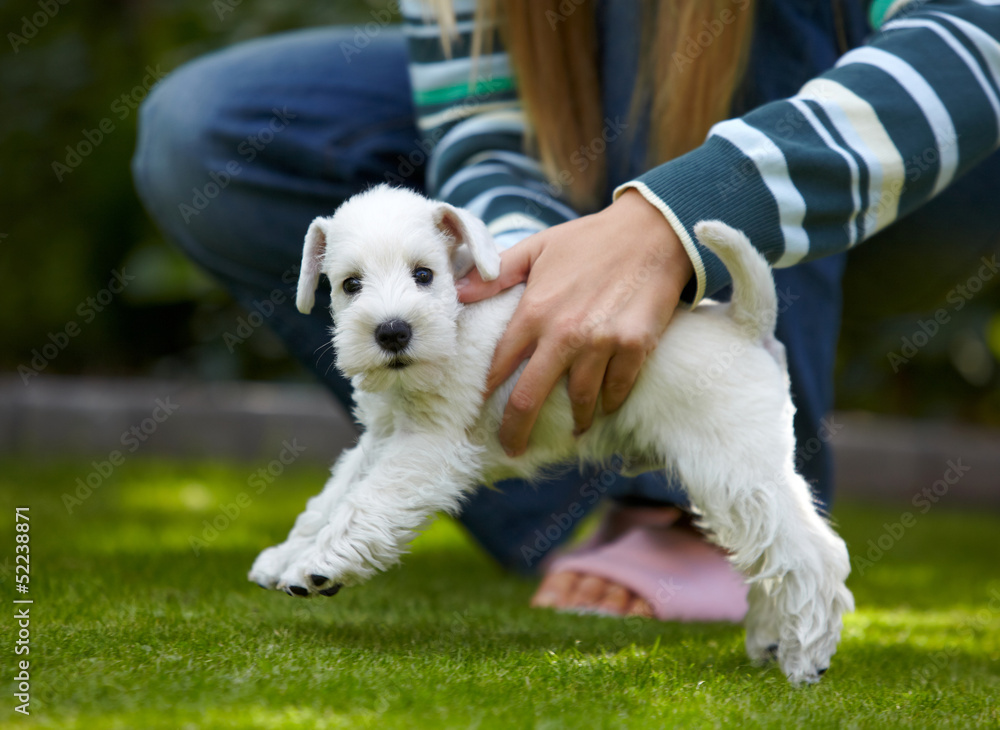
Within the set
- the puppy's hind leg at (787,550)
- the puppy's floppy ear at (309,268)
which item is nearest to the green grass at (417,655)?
the puppy's hind leg at (787,550)

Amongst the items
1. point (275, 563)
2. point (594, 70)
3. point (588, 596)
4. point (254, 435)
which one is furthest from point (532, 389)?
point (254, 435)

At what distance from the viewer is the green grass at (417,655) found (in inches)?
52.3

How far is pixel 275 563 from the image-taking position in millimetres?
1846

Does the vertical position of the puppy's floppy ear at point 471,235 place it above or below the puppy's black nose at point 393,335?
above

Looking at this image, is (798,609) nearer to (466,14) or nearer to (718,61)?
(718,61)

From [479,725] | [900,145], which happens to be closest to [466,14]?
[900,145]

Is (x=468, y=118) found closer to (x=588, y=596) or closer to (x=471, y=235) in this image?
(x=471, y=235)

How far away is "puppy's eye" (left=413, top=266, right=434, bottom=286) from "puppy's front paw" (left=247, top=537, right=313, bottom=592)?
57cm

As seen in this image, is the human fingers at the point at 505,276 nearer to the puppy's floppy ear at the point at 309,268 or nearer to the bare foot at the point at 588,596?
the puppy's floppy ear at the point at 309,268

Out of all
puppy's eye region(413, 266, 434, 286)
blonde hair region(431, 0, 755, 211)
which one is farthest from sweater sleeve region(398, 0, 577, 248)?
puppy's eye region(413, 266, 434, 286)

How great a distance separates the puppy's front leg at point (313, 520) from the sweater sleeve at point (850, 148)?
2.48 ft

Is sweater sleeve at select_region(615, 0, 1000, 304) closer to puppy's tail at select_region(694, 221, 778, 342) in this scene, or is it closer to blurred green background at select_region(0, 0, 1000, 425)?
puppy's tail at select_region(694, 221, 778, 342)

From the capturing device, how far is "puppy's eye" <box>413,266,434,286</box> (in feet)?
5.86

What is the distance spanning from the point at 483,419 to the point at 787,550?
0.64m
